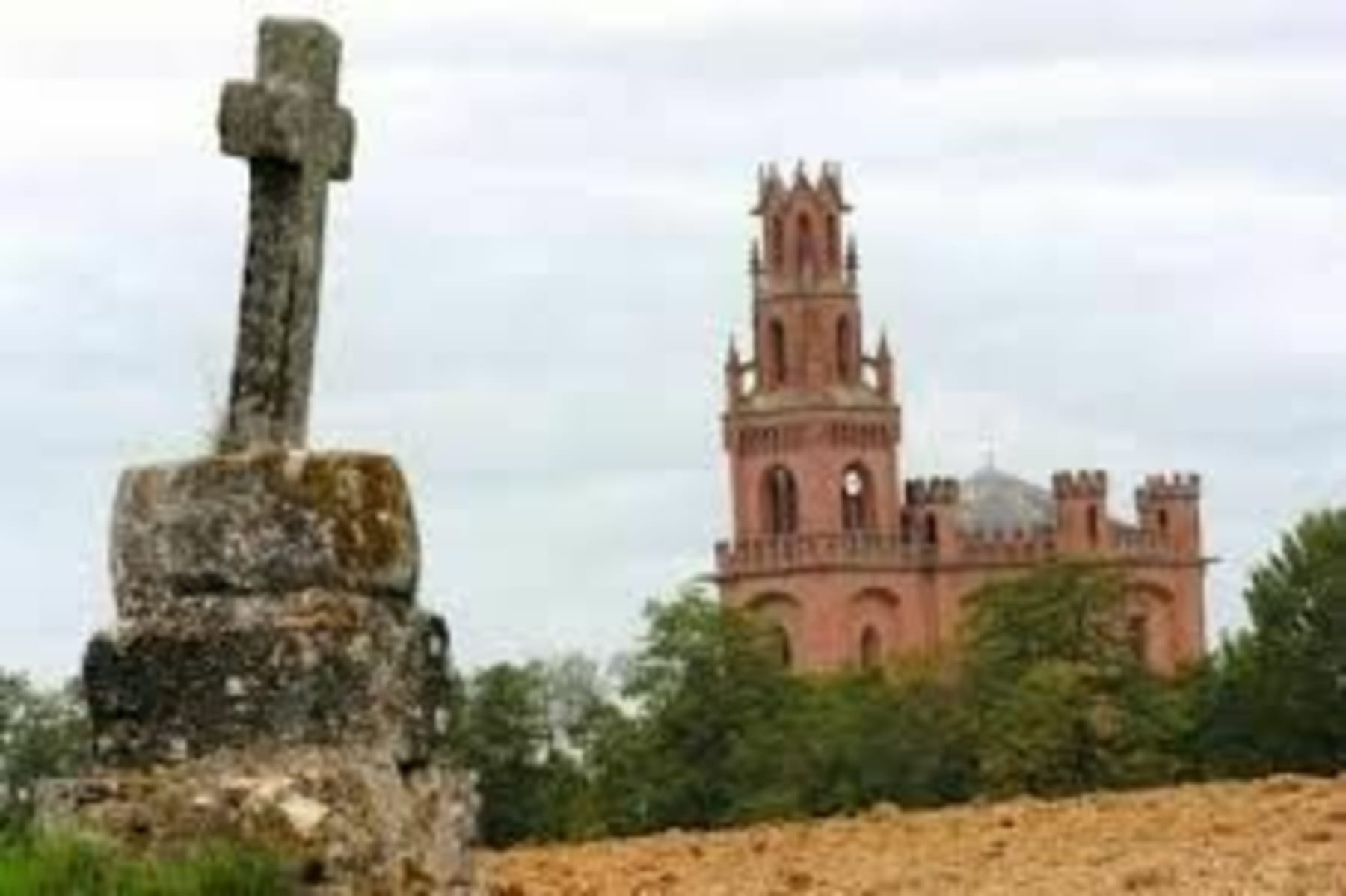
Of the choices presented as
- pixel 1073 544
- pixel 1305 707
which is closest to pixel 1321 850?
pixel 1305 707

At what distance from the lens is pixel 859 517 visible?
7613 inches

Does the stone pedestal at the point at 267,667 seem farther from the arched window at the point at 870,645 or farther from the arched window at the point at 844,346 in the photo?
the arched window at the point at 844,346

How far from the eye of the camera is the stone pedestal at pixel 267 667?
11055mm

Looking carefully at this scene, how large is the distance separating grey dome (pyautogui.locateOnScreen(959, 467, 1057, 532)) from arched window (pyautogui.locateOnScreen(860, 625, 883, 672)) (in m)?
8.42

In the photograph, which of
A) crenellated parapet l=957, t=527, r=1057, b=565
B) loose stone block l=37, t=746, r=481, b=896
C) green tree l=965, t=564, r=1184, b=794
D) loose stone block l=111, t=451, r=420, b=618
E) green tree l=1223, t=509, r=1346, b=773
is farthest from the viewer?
crenellated parapet l=957, t=527, r=1057, b=565

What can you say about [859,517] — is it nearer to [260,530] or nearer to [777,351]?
[777,351]

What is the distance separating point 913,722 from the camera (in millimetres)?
114000

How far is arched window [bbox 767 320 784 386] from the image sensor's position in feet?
643

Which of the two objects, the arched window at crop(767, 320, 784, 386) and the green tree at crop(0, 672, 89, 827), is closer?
the green tree at crop(0, 672, 89, 827)

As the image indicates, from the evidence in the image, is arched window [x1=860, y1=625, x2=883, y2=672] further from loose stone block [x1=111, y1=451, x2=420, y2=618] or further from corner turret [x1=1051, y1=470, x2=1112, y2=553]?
loose stone block [x1=111, y1=451, x2=420, y2=618]

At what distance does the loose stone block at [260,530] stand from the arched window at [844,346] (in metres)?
186

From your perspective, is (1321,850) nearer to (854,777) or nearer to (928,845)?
(928,845)

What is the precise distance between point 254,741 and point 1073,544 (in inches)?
7046


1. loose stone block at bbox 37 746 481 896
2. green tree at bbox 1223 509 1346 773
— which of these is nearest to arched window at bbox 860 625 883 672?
green tree at bbox 1223 509 1346 773
